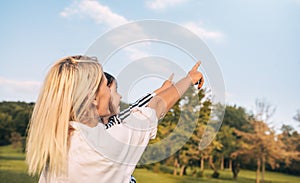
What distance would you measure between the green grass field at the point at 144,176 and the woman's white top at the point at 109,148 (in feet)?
24.8

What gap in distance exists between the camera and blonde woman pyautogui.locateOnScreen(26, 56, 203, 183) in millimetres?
1050

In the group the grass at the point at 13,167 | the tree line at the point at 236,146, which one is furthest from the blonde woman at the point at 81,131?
the tree line at the point at 236,146

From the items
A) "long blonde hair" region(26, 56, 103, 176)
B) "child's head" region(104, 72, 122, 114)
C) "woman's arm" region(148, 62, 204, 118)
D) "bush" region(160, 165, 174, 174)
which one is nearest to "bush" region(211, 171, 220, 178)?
"bush" region(160, 165, 174, 174)

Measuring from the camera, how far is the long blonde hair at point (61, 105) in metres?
1.05

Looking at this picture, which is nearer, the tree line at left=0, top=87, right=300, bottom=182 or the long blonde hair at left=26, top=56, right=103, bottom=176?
the long blonde hair at left=26, top=56, right=103, bottom=176

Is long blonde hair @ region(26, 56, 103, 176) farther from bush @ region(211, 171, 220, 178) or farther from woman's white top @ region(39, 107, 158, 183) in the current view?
bush @ region(211, 171, 220, 178)

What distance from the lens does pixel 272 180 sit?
9.41 metres

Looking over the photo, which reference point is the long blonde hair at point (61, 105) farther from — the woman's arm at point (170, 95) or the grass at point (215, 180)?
the grass at point (215, 180)

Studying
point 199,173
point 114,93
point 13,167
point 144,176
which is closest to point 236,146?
point 199,173

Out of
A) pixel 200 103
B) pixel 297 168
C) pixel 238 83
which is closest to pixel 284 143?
pixel 297 168

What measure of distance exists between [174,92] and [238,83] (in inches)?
321

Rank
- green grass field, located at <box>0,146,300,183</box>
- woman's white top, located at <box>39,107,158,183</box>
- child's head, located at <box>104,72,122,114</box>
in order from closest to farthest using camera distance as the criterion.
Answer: woman's white top, located at <box>39,107,158,183</box> → child's head, located at <box>104,72,122,114</box> → green grass field, located at <box>0,146,300,183</box>

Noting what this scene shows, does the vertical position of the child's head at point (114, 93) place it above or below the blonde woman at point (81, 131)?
above

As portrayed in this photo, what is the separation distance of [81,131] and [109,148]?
0.30 ft
